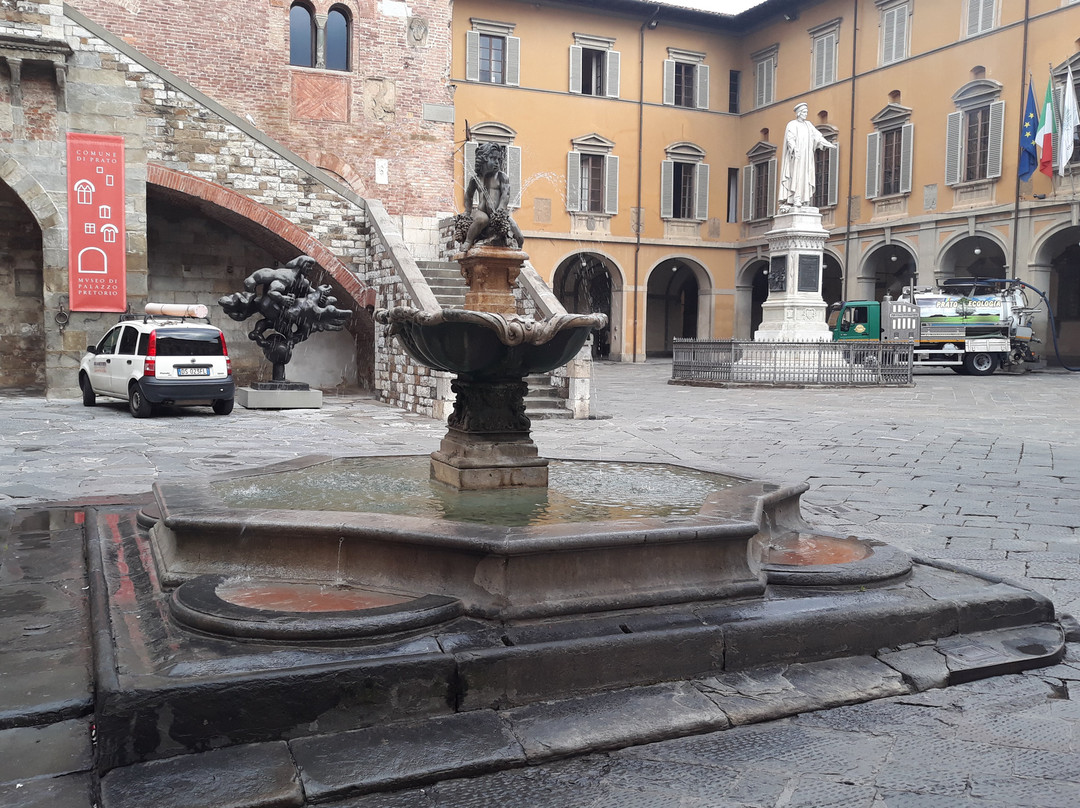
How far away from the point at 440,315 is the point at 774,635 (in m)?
2.31

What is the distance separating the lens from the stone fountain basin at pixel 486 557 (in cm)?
339

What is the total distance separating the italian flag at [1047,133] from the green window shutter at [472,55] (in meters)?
15.9

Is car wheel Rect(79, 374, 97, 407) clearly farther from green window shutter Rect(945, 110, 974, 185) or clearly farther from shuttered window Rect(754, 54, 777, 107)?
shuttered window Rect(754, 54, 777, 107)

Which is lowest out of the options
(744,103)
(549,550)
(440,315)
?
(549,550)

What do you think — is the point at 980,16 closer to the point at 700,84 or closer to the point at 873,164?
the point at 873,164

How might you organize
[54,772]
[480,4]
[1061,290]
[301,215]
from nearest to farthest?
[54,772], [301,215], [1061,290], [480,4]

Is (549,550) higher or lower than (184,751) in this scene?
higher

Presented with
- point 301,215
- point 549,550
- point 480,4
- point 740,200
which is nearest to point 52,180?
point 301,215

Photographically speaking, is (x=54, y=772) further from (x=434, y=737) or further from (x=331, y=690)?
(x=434, y=737)

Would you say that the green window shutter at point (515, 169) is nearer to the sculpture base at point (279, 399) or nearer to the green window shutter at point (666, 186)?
the green window shutter at point (666, 186)

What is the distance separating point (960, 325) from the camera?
22672 mm

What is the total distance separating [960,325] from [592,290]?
14183 mm

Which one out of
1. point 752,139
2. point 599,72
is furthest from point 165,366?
point 752,139

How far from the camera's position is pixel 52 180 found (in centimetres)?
1406
